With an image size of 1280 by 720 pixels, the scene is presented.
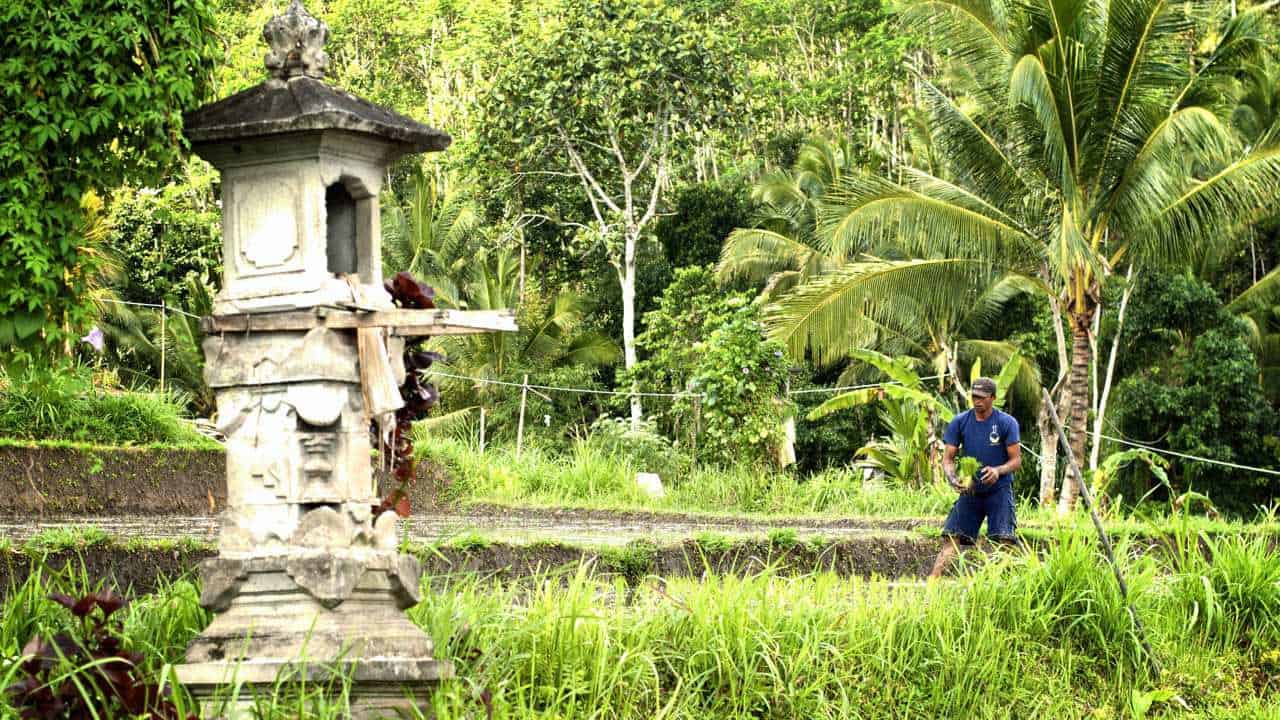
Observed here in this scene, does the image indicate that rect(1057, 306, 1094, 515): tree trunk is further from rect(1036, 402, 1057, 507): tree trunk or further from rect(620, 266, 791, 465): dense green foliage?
rect(620, 266, 791, 465): dense green foliage

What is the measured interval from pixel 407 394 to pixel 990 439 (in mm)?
4472

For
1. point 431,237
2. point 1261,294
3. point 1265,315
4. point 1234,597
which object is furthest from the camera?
point 431,237

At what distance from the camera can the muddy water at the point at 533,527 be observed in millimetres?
11797

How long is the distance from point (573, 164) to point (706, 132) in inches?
98.8

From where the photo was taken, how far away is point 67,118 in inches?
278

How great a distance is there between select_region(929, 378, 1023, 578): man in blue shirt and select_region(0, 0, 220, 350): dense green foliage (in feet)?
17.4

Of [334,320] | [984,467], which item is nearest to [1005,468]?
[984,467]

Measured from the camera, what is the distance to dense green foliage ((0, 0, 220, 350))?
698cm

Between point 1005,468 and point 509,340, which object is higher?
point 509,340

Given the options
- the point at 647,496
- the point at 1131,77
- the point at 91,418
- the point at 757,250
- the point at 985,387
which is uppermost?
the point at 1131,77

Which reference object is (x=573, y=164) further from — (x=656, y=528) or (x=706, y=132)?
(x=656, y=528)

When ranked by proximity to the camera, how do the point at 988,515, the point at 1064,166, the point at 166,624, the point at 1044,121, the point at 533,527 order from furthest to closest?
the point at 1064,166
the point at 1044,121
the point at 533,527
the point at 988,515
the point at 166,624

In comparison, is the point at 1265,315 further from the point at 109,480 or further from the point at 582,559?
the point at 582,559

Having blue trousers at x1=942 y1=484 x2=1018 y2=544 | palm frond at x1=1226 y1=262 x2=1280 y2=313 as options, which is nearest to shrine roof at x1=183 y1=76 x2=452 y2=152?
blue trousers at x1=942 y1=484 x2=1018 y2=544
